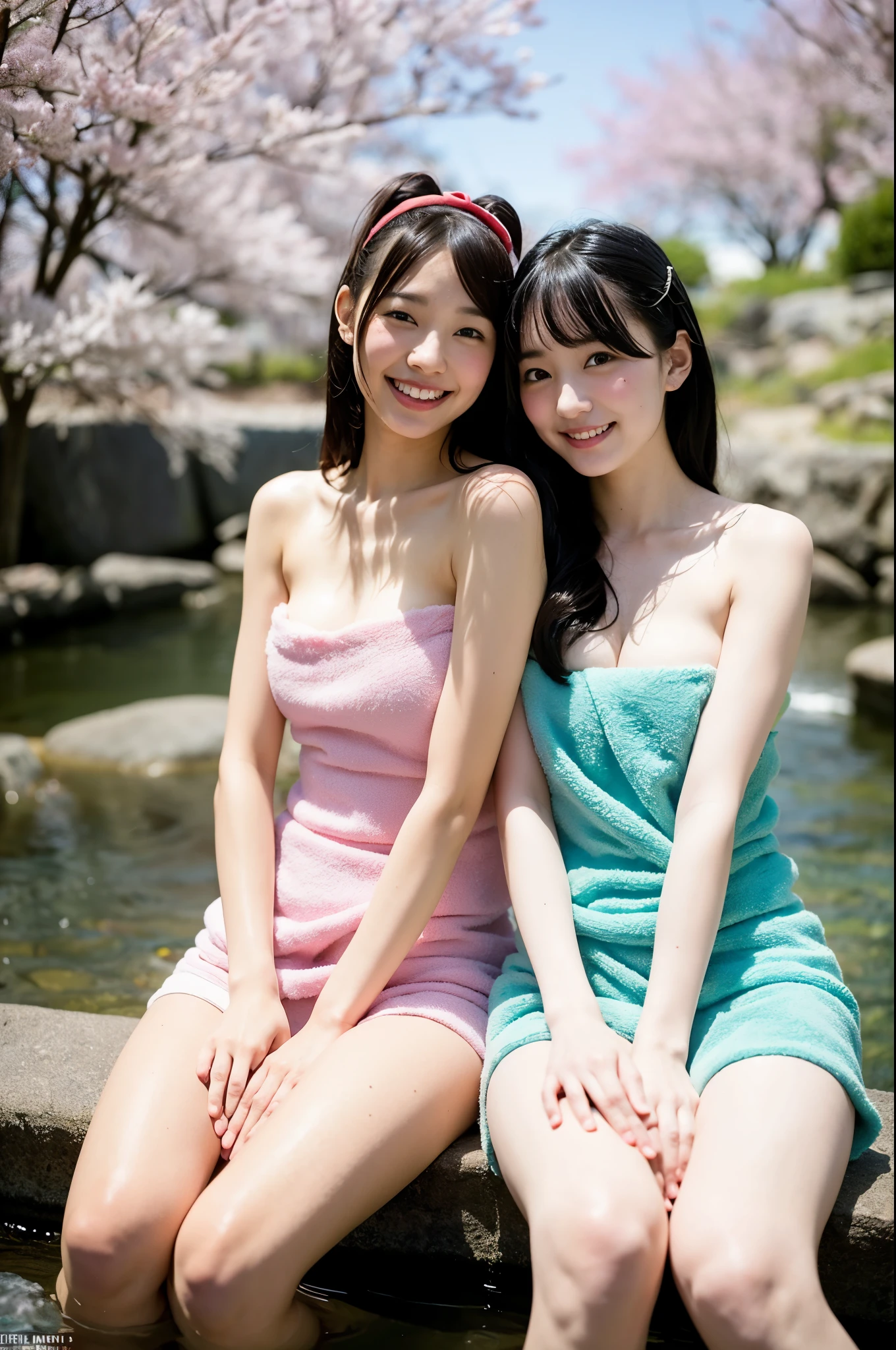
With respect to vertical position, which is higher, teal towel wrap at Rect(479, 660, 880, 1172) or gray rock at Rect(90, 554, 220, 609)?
teal towel wrap at Rect(479, 660, 880, 1172)

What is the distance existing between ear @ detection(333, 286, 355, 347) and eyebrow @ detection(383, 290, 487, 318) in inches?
6.7

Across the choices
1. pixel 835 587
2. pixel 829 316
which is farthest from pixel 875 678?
pixel 829 316

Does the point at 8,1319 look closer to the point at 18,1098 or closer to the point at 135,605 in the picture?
the point at 18,1098

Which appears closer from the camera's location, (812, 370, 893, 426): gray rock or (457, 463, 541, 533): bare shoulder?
(457, 463, 541, 533): bare shoulder

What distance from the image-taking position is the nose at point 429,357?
2.29m

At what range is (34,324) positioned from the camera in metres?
5.43

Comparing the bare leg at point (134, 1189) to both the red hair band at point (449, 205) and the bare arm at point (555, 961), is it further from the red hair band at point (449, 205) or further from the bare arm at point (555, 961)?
the red hair band at point (449, 205)

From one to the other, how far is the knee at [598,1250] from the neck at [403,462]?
1.50 meters

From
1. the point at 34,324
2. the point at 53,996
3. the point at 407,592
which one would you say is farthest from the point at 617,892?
the point at 34,324

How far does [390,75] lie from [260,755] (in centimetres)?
421

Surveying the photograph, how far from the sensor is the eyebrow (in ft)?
7.55

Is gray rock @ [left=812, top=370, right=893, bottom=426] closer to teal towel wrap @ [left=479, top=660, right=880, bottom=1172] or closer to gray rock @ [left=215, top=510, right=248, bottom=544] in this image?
gray rock @ [left=215, top=510, right=248, bottom=544]

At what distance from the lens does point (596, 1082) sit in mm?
1852

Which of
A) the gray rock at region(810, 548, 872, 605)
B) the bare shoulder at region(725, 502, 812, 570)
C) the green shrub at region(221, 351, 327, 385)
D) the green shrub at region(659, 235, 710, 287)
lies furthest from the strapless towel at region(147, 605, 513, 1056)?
the green shrub at region(659, 235, 710, 287)
